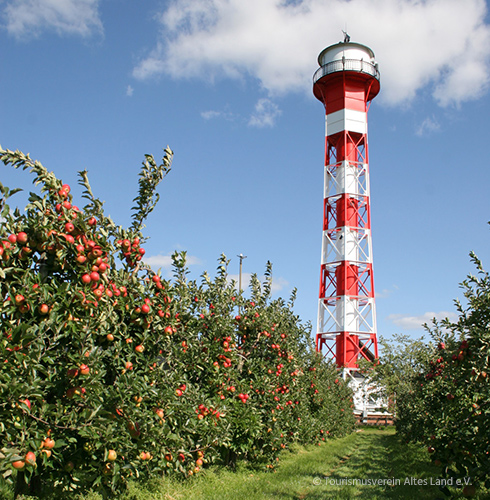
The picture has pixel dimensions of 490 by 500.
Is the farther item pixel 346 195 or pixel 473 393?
pixel 346 195

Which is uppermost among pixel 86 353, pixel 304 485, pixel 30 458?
pixel 86 353

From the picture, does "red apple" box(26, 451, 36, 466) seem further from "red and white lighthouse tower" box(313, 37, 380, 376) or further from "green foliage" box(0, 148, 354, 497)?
"red and white lighthouse tower" box(313, 37, 380, 376)

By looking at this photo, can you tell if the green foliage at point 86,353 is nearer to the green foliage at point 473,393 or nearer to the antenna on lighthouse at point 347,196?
the green foliage at point 473,393

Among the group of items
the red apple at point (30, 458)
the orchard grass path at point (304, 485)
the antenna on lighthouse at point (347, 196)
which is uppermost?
the antenna on lighthouse at point (347, 196)

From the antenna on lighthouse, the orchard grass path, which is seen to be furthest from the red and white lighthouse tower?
the orchard grass path

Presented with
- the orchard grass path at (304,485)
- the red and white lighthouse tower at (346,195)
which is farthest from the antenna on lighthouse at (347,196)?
the orchard grass path at (304,485)

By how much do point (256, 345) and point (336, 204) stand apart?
30712mm

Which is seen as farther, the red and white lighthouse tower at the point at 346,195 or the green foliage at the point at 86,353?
the red and white lighthouse tower at the point at 346,195

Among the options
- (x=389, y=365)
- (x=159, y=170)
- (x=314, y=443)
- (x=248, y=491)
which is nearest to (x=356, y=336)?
(x=389, y=365)

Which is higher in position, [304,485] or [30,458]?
[30,458]

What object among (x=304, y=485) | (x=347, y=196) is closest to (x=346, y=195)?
(x=347, y=196)

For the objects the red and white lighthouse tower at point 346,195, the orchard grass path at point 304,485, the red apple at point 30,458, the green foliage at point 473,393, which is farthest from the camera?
the red and white lighthouse tower at point 346,195

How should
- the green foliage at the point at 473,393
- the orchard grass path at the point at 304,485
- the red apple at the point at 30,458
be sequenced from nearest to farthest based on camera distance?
the red apple at the point at 30,458 < the green foliage at the point at 473,393 < the orchard grass path at the point at 304,485

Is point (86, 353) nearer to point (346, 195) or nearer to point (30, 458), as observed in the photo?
point (30, 458)
